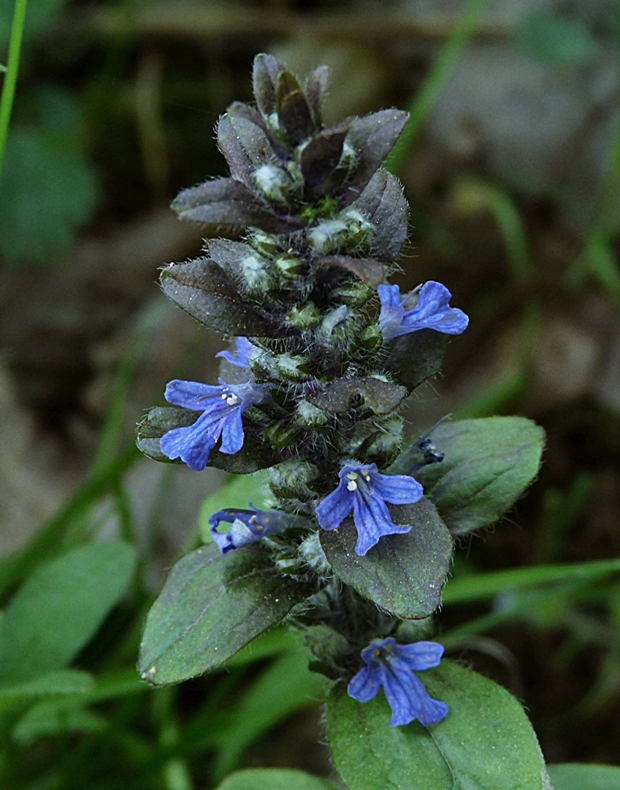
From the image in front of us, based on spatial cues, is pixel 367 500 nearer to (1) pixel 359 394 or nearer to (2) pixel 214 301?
(1) pixel 359 394

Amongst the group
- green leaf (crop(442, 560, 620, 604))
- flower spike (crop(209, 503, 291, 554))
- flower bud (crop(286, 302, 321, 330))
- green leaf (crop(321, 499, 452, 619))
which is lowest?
green leaf (crop(442, 560, 620, 604))

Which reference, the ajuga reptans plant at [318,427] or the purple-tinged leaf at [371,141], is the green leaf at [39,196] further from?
the purple-tinged leaf at [371,141]

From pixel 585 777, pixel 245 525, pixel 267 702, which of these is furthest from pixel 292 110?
pixel 267 702

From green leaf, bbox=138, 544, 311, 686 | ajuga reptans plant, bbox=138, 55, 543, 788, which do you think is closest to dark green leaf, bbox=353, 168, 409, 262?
ajuga reptans plant, bbox=138, 55, 543, 788

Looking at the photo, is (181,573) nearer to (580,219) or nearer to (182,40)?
(580,219)

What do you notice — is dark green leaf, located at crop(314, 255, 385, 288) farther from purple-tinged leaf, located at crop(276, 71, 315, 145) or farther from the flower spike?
the flower spike

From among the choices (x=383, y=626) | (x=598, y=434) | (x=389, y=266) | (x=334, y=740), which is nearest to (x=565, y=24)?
(x=598, y=434)
